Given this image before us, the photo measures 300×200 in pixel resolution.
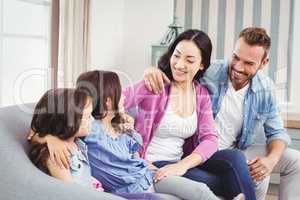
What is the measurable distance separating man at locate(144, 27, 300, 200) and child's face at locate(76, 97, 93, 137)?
2.53 feet

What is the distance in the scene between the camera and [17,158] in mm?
1568

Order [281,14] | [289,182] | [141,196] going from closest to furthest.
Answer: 1. [141,196]
2. [289,182]
3. [281,14]

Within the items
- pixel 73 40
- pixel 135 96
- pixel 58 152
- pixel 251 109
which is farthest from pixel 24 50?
pixel 58 152

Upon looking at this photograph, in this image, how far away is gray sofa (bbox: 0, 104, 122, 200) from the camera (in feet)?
4.72

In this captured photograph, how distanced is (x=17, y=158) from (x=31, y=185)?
0.41 ft

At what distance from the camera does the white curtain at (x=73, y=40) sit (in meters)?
3.41

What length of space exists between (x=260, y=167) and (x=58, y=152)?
1.05 metres

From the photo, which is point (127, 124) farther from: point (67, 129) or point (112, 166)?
point (67, 129)

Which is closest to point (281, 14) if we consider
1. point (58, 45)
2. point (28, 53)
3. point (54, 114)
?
point (58, 45)

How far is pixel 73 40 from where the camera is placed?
3.50 meters

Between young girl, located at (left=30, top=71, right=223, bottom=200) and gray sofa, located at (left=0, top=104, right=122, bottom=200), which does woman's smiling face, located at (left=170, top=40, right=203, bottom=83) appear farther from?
gray sofa, located at (left=0, top=104, right=122, bottom=200)

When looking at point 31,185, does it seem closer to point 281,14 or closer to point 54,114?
point 54,114

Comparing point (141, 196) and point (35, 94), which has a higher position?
point (35, 94)

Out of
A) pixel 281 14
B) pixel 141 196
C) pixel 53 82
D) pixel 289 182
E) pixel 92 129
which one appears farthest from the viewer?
pixel 281 14
